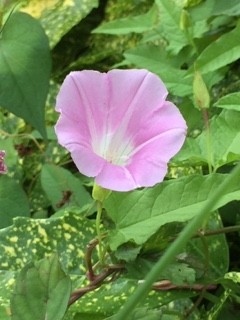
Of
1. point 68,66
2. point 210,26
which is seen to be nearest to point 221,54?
point 210,26

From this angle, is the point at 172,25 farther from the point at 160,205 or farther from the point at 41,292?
the point at 41,292

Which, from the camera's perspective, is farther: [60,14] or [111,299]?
[60,14]

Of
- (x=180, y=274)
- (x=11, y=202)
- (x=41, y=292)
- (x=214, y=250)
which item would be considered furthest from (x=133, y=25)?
(x=41, y=292)

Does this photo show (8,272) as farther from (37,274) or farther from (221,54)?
(221,54)

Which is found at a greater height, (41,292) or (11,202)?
(41,292)

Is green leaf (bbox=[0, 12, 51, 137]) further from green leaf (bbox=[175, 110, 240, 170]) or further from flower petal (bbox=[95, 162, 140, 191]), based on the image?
flower petal (bbox=[95, 162, 140, 191])

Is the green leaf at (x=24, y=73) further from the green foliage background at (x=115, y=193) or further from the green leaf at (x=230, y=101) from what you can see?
the green leaf at (x=230, y=101)

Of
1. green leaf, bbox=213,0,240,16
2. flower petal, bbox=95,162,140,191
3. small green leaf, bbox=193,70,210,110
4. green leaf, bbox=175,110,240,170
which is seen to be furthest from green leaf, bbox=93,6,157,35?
flower petal, bbox=95,162,140,191
